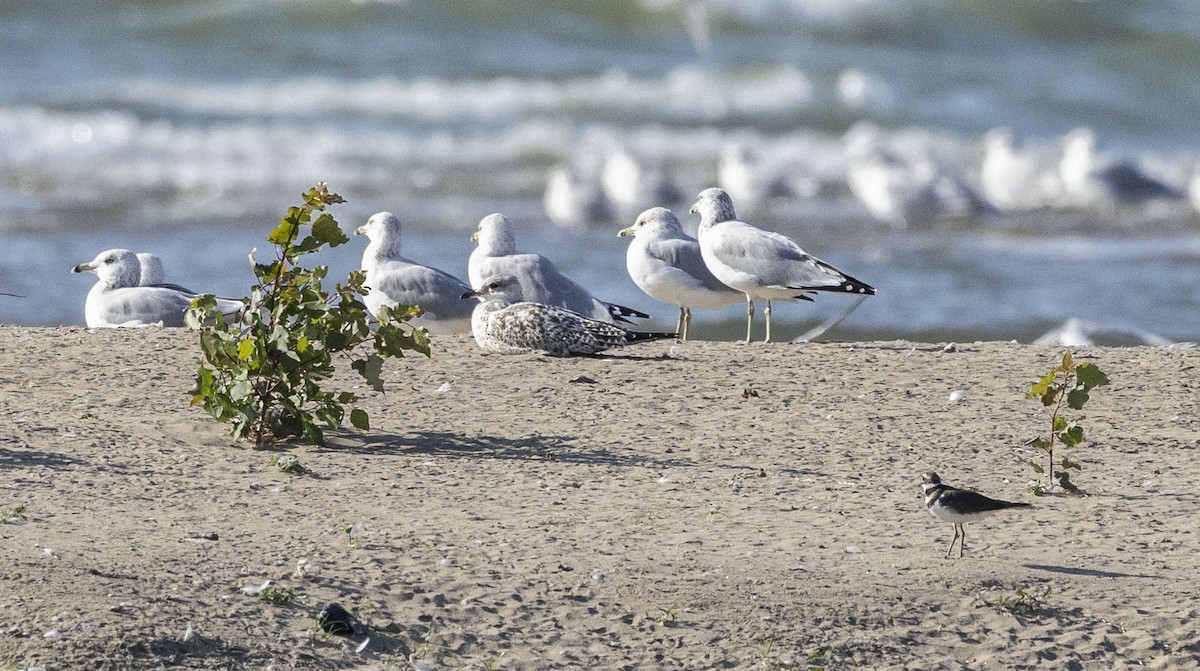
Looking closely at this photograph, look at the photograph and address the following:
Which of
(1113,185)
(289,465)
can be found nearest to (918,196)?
(1113,185)

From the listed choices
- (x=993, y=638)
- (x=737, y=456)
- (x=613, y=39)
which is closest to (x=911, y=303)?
(x=737, y=456)

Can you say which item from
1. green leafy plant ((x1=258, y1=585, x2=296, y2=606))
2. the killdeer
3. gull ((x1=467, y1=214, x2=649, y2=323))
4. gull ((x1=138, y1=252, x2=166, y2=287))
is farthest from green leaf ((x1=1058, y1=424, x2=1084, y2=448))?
gull ((x1=138, y1=252, x2=166, y2=287))

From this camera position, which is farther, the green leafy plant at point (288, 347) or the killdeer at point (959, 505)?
the green leafy plant at point (288, 347)

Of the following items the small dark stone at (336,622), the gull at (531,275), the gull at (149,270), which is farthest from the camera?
the gull at (149,270)

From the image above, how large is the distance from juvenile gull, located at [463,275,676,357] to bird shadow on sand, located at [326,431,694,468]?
3.78 feet

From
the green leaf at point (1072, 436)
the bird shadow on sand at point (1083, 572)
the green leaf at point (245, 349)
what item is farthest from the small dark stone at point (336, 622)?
the green leaf at point (1072, 436)

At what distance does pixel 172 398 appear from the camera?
647 centimetres

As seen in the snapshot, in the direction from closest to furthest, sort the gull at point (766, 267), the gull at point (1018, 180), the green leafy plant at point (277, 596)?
1. the green leafy plant at point (277, 596)
2. the gull at point (766, 267)
3. the gull at point (1018, 180)

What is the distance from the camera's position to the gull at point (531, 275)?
8219 millimetres

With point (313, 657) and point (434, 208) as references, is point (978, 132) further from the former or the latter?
point (313, 657)

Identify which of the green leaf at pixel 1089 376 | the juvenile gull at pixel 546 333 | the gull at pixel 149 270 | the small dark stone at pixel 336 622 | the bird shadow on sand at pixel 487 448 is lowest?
the small dark stone at pixel 336 622

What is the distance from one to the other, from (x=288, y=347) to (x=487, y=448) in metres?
0.73

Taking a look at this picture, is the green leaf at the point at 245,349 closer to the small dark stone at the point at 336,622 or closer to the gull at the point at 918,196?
the small dark stone at the point at 336,622

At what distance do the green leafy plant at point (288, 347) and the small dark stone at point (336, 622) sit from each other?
152 cm
